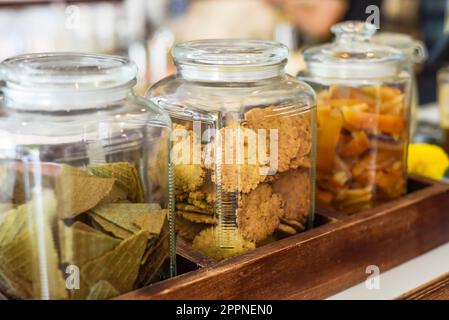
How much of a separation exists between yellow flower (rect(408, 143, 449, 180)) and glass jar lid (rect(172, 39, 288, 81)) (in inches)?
16.0

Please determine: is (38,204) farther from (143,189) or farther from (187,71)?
(187,71)

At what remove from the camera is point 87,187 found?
0.59 m

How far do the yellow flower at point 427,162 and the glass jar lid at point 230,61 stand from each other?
0.41m

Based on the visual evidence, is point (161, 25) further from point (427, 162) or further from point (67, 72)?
point (67, 72)

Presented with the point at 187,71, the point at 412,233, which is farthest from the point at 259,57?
the point at 412,233

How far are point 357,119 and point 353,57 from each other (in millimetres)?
89

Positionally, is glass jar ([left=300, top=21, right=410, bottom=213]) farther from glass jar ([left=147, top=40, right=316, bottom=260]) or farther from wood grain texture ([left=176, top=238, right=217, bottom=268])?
wood grain texture ([left=176, top=238, right=217, bottom=268])

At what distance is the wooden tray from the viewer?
65 centimetres

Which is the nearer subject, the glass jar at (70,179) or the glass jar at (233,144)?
the glass jar at (70,179)

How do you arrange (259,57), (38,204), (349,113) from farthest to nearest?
(349,113) < (259,57) < (38,204)

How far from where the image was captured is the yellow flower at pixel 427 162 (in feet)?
3.40

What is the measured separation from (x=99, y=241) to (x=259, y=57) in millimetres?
274

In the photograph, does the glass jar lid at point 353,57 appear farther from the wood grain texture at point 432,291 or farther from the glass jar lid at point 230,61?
the wood grain texture at point 432,291

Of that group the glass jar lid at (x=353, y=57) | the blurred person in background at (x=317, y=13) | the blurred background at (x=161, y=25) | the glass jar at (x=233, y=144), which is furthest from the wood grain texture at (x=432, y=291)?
the blurred person in background at (x=317, y=13)
